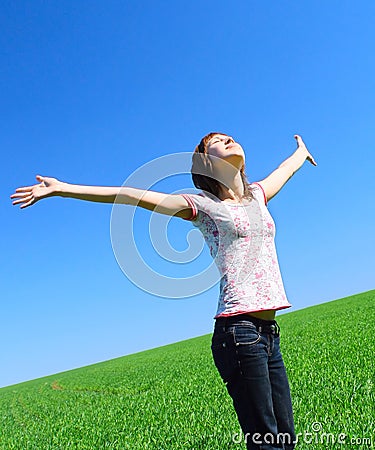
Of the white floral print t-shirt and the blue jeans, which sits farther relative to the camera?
the white floral print t-shirt

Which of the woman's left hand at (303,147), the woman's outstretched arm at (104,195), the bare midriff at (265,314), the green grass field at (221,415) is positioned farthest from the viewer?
the green grass field at (221,415)

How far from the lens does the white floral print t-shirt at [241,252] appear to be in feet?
10.7

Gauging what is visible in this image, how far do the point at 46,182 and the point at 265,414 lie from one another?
2025 mm

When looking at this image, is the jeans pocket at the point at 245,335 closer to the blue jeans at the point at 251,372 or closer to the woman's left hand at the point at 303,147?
the blue jeans at the point at 251,372

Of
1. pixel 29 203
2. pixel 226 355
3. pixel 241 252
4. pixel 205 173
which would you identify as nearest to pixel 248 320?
pixel 226 355

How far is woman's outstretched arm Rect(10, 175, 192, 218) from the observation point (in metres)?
3.38

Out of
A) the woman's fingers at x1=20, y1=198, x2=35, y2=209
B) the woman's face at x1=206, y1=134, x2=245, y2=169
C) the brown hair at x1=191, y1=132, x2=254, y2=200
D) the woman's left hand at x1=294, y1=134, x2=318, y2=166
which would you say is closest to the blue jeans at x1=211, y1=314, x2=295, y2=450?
the brown hair at x1=191, y1=132, x2=254, y2=200

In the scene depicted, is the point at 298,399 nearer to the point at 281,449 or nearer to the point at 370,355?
the point at 370,355

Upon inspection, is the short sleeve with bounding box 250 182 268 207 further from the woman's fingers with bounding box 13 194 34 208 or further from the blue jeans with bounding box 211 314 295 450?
the woman's fingers with bounding box 13 194 34 208

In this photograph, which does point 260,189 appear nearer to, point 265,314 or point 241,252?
point 241,252

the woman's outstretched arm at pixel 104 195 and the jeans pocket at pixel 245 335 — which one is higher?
the woman's outstretched arm at pixel 104 195

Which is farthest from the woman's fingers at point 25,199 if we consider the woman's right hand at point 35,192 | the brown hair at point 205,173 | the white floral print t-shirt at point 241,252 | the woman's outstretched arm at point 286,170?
the woman's outstretched arm at point 286,170

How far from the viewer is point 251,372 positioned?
10.3 ft

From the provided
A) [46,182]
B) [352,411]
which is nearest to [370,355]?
[352,411]
